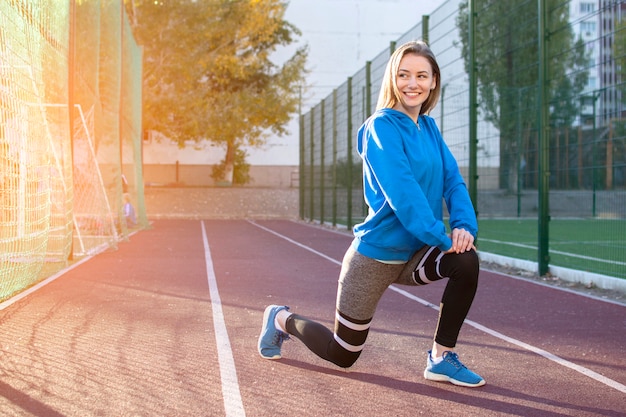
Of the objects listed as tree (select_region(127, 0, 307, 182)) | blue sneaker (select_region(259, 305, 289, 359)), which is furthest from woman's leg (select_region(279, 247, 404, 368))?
tree (select_region(127, 0, 307, 182))

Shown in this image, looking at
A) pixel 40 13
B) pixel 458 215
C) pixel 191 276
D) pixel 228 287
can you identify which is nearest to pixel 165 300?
pixel 228 287

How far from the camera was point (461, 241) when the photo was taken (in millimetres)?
3387

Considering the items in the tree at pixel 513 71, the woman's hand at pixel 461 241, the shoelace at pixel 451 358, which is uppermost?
the tree at pixel 513 71

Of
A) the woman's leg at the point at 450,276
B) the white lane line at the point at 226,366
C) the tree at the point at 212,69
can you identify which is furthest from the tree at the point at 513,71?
the tree at the point at 212,69

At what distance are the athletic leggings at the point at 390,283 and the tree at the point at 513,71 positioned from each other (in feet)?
15.9

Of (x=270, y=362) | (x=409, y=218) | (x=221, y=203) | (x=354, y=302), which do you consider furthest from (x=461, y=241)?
(x=221, y=203)

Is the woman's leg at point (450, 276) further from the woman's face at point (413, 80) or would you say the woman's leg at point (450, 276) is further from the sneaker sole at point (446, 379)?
the woman's face at point (413, 80)

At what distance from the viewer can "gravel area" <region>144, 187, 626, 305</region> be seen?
27609mm

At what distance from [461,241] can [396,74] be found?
2.64ft

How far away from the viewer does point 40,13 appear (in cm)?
771

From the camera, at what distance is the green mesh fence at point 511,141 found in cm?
997

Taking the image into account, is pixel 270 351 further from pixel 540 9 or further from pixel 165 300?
pixel 540 9

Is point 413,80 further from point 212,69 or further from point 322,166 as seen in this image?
point 212,69

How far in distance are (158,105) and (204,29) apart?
9.18 feet
